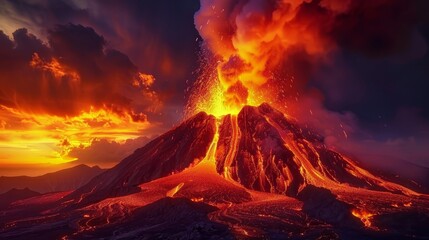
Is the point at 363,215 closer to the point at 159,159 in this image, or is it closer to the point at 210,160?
the point at 210,160

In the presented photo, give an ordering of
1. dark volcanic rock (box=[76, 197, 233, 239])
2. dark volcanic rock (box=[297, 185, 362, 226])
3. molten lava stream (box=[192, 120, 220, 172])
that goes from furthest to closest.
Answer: molten lava stream (box=[192, 120, 220, 172]) → dark volcanic rock (box=[297, 185, 362, 226]) → dark volcanic rock (box=[76, 197, 233, 239])

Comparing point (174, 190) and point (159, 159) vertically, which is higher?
point (159, 159)

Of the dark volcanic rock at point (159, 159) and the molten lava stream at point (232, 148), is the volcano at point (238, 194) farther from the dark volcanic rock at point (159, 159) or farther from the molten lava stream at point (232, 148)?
the dark volcanic rock at point (159, 159)

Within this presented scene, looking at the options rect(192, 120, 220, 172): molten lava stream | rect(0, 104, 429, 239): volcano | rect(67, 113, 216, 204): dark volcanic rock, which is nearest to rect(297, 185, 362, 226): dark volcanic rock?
rect(0, 104, 429, 239): volcano

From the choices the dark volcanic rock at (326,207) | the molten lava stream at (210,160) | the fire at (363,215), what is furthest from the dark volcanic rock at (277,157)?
the fire at (363,215)

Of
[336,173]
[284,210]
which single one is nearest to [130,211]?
[284,210]

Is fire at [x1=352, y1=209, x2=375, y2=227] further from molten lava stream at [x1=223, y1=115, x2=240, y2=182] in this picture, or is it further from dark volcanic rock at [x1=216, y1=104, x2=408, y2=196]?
molten lava stream at [x1=223, y1=115, x2=240, y2=182]

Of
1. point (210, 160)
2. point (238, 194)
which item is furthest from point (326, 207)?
point (210, 160)

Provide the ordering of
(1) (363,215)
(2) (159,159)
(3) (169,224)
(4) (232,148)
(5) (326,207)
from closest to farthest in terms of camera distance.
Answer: (1) (363,215), (3) (169,224), (5) (326,207), (2) (159,159), (4) (232,148)

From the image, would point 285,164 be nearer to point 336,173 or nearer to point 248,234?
point 336,173
